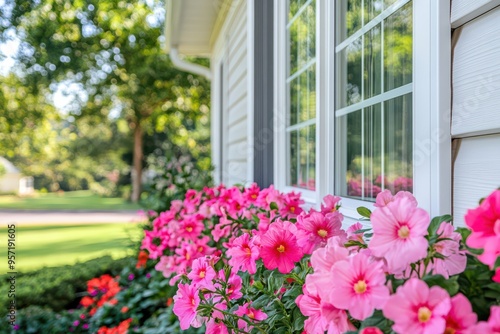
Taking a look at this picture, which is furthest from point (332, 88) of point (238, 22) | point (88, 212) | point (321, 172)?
point (88, 212)

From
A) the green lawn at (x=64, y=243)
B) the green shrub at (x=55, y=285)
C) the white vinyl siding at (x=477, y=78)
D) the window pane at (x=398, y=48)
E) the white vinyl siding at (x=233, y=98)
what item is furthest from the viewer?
the green lawn at (x=64, y=243)

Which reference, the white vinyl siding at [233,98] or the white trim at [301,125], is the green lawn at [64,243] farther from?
the white trim at [301,125]

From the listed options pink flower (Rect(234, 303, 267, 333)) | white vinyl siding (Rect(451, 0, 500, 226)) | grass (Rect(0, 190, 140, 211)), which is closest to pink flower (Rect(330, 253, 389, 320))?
white vinyl siding (Rect(451, 0, 500, 226))

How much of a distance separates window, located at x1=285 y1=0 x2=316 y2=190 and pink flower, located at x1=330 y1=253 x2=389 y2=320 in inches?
53.2

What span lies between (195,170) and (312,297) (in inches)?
134

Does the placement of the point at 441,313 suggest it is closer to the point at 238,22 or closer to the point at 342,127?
the point at 342,127

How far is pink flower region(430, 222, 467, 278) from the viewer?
0.75 m

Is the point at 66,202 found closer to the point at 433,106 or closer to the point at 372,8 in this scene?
the point at 372,8

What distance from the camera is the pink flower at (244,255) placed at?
114 cm

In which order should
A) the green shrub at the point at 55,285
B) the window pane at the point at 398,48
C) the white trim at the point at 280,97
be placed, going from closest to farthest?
the window pane at the point at 398,48, the white trim at the point at 280,97, the green shrub at the point at 55,285

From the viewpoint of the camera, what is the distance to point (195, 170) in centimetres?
424

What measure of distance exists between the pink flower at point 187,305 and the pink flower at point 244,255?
0.11 metres

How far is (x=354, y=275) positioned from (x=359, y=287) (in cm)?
2

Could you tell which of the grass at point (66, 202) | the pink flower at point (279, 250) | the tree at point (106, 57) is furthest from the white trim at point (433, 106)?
the grass at point (66, 202)
